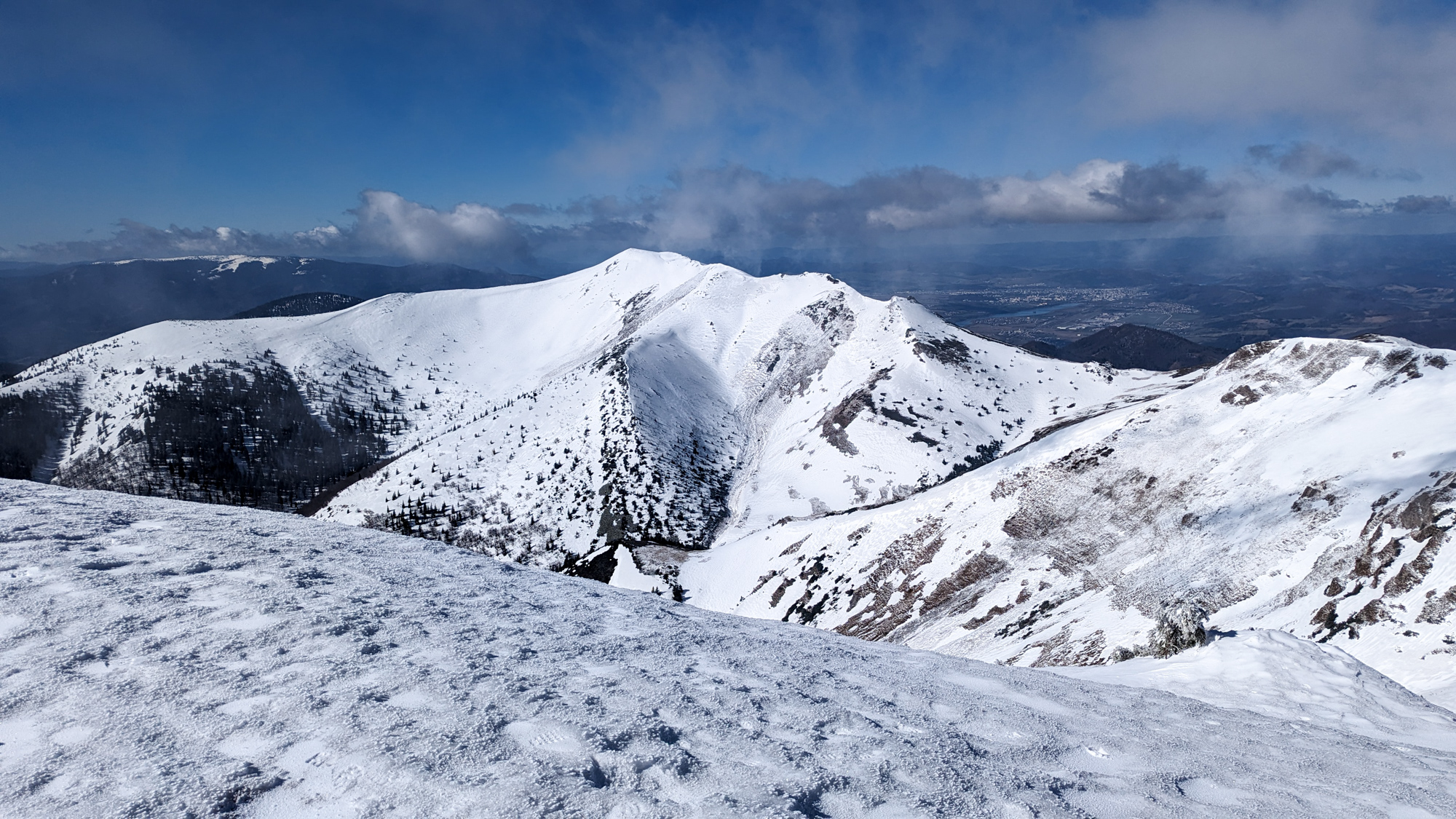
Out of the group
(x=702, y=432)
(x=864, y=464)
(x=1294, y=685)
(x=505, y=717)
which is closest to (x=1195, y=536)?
(x=1294, y=685)

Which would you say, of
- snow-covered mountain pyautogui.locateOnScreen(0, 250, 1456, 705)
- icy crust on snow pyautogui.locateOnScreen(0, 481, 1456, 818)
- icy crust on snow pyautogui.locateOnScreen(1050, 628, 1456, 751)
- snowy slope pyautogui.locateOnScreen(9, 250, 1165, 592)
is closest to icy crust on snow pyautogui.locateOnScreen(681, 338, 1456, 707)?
snow-covered mountain pyautogui.locateOnScreen(0, 250, 1456, 705)

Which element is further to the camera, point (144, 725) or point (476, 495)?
point (476, 495)

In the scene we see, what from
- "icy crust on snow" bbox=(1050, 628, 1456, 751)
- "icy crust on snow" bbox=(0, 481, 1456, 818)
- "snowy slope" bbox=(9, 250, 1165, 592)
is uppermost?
"icy crust on snow" bbox=(0, 481, 1456, 818)

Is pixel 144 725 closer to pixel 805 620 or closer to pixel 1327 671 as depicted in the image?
pixel 1327 671

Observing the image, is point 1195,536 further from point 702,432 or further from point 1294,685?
point 702,432

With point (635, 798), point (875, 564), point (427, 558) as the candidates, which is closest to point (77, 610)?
point (427, 558)

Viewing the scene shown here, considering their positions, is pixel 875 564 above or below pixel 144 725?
below

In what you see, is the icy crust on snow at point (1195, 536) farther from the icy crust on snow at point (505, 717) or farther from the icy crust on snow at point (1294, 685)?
the icy crust on snow at point (505, 717)

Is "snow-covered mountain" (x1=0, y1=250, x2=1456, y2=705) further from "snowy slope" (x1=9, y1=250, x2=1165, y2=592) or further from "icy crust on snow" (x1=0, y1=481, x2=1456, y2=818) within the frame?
"icy crust on snow" (x1=0, y1=481, x2=1456, y2=818)
